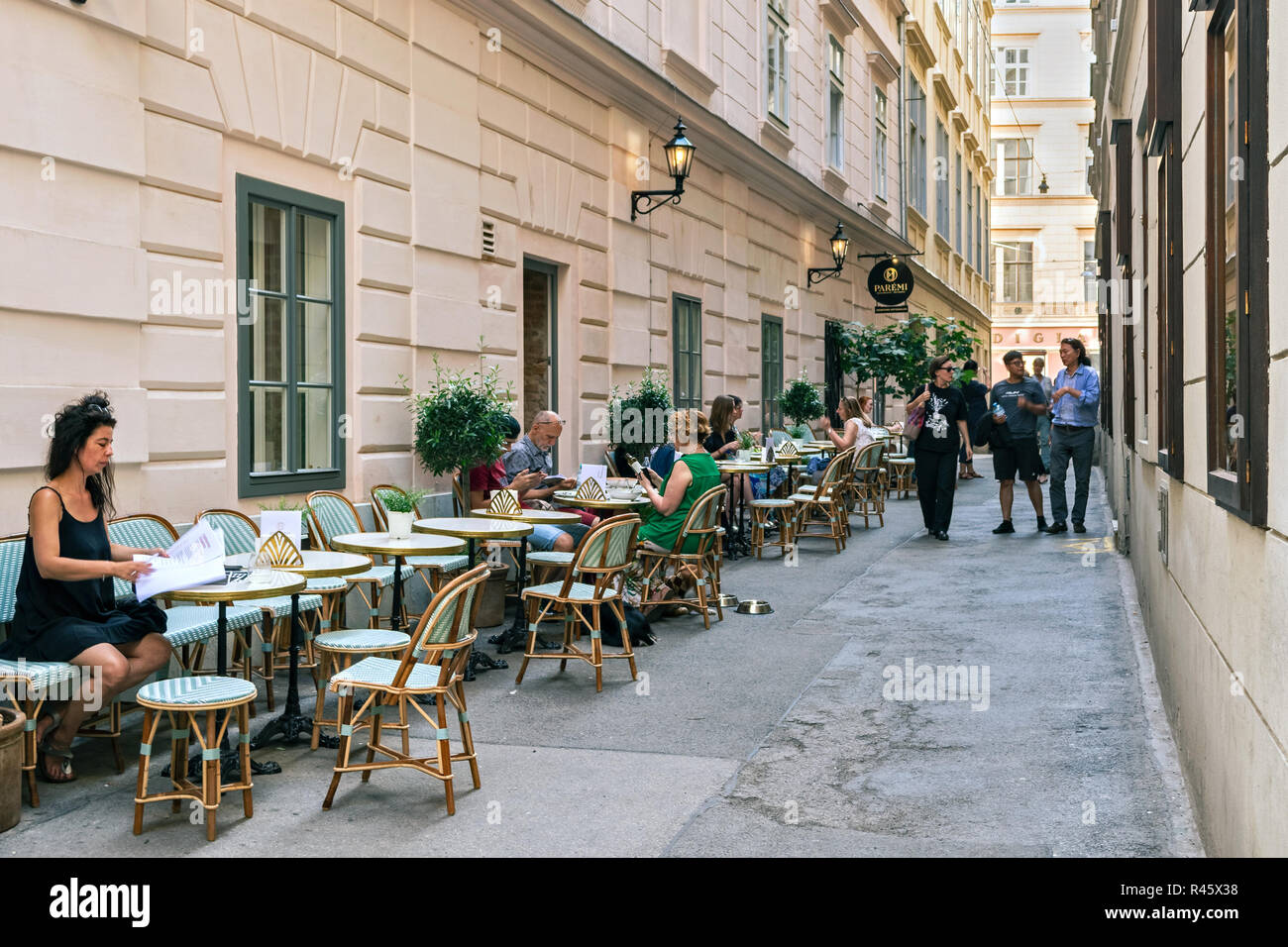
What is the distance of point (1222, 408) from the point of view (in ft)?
14.0

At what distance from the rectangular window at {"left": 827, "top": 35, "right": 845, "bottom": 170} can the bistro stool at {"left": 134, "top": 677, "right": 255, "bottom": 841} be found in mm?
19019

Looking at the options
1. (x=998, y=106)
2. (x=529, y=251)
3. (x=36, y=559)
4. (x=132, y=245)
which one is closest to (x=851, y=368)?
(x=529, y=251)

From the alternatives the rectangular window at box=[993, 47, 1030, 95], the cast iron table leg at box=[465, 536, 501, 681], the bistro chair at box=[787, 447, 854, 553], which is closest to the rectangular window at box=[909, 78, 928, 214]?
the bistro chair at box=[787, 447, 854, 553]

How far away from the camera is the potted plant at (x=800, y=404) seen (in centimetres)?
1900

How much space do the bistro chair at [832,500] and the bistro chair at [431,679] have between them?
810 cm

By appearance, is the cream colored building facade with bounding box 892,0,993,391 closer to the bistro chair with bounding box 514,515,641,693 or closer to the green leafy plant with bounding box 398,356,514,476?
the green leafy plant with bounding box 398,356,514,476

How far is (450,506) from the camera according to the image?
956cm

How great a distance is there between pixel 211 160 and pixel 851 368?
16.3 metres

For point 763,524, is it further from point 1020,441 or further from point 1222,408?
point 1222,408

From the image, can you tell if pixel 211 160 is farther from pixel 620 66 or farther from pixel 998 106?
pixel 998 106

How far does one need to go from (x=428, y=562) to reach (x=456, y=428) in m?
1.39

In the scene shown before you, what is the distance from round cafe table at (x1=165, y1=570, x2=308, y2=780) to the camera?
16.8ft

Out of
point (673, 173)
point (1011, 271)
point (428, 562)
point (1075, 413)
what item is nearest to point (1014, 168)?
point (1011, 271)

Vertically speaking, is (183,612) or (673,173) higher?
(673,173)
